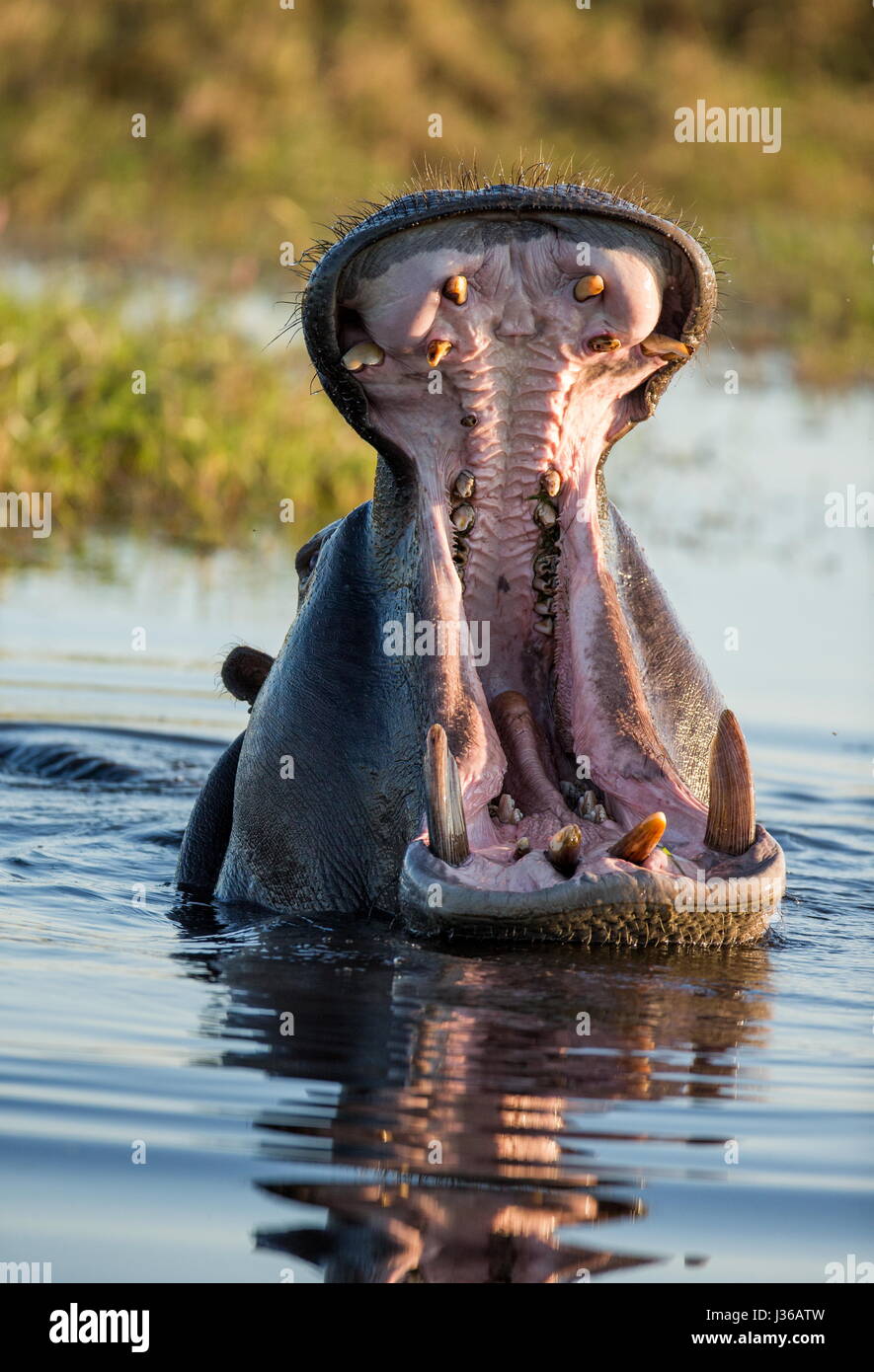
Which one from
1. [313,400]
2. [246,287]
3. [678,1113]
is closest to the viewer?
[678,1113]

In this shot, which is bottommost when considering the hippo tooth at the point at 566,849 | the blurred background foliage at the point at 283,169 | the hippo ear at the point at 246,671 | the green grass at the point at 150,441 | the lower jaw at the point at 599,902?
the lower jaw at the point at 599,902

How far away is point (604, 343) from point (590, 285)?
137 mm

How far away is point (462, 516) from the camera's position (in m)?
4.09

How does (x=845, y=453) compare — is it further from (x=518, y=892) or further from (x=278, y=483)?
(x=518, y=892)

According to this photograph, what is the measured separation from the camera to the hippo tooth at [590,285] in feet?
12.7

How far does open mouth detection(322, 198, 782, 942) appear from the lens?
12.4 ft

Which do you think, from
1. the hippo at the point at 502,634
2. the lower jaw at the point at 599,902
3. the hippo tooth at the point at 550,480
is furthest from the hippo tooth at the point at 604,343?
the lower jaw at the point at 599,902

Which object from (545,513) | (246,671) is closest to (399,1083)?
(545,513)

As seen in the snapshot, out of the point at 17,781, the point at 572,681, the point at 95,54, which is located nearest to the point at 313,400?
the point at 17,781

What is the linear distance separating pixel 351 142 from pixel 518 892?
61.0 feet

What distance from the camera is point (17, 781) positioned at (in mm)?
6422

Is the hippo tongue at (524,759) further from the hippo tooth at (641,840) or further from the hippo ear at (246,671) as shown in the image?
the hippo ear at (246,671)

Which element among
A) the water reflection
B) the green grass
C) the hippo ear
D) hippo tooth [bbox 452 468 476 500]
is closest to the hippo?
hippo tooth [bbox 452 468 476 500]

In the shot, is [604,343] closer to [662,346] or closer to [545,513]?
[662,346]
